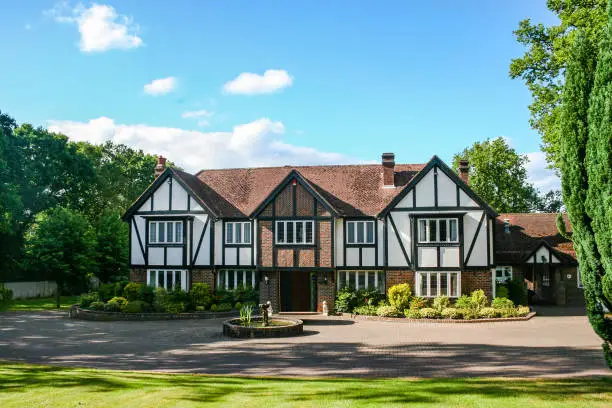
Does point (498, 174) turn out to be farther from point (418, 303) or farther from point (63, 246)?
point (63, 246)

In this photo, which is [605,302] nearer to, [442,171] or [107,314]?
[442,171]

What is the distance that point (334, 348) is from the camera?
61.5ft

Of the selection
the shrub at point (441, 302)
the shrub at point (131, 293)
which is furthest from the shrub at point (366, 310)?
A: the shrub at point (131, 293)

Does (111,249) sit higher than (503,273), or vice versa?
(111,249)

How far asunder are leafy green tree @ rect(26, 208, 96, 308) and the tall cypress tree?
Answer: 105 feet

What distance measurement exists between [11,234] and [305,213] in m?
24.3

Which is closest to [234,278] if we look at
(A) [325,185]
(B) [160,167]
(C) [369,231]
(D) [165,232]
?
(D) [165,232]

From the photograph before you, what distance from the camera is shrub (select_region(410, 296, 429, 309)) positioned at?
28.4 m

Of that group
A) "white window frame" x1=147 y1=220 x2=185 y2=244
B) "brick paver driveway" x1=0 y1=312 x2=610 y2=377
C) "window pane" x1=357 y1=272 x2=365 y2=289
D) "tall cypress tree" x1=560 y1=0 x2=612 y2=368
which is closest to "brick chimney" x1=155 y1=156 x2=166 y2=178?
"white window frame" x1=147 y1=220 x2=185 y2=244

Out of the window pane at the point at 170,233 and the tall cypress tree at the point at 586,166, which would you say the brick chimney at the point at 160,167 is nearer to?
the window pane at the point at 170,233

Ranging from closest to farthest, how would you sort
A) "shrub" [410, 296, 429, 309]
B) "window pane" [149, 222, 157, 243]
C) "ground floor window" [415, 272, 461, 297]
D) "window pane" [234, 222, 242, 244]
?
"shrub" [410, 296, 429, 309]
"ground floor window" [415, 272, 461, 297]
"window pane" [234, 222, 242, 244]
"window pane" [149, 222, 157, 243]

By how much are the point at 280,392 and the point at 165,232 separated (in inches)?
912

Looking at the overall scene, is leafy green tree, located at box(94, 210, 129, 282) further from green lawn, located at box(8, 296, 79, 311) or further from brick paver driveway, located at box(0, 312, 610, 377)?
brick paver driveway, located at box(0, 312, 610, 377)

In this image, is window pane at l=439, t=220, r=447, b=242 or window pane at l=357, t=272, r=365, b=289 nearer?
window pane at l=439, t=220, r=447, b=242
